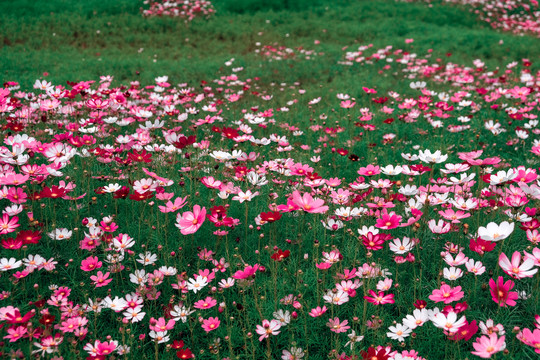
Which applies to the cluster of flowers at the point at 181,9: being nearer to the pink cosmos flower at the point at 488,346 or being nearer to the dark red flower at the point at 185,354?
the dark red flower at the point at 185,354

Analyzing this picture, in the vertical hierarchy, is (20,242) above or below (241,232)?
above

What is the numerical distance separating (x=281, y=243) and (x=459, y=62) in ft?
21.9

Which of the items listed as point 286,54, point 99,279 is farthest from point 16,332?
point 286,54

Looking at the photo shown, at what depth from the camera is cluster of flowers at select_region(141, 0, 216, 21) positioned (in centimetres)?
1131

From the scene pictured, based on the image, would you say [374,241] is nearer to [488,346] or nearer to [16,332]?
[488,346]

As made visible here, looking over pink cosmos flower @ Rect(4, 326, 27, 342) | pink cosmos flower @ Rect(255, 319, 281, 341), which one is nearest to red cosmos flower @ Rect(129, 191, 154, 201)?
pink cosmos flower @ Rect(4, 326, 27, 342)

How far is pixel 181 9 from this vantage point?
1168 cm

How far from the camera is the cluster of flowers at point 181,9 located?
11.3m

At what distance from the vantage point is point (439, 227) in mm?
1822

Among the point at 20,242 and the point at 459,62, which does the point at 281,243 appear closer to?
the point at 20,242

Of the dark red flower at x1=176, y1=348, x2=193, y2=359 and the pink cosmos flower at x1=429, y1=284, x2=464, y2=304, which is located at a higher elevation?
the pink cosmos flower at x1=429, y1=284, x2=464, y2=304

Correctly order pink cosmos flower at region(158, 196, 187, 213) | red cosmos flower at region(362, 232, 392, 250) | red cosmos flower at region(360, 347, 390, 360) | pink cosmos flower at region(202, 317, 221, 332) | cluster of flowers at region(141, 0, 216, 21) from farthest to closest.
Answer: cluster of flowers at region(141, 0, 216, 21) → pink cosmos flower at region(158, 196, 187, 213) → red cosmos flower at region(362, 232, 392, 250) → pink cosmos flower at region(202, 317, 221, 332) → red cosmos flower at region(360, 347, 390, 360)

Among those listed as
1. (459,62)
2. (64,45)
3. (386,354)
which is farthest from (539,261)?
(64,45)

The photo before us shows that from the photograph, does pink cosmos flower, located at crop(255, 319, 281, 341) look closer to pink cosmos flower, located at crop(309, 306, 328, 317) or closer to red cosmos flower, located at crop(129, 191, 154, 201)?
pink cosmos flower, located at crop(309, 306, 328, 317)
